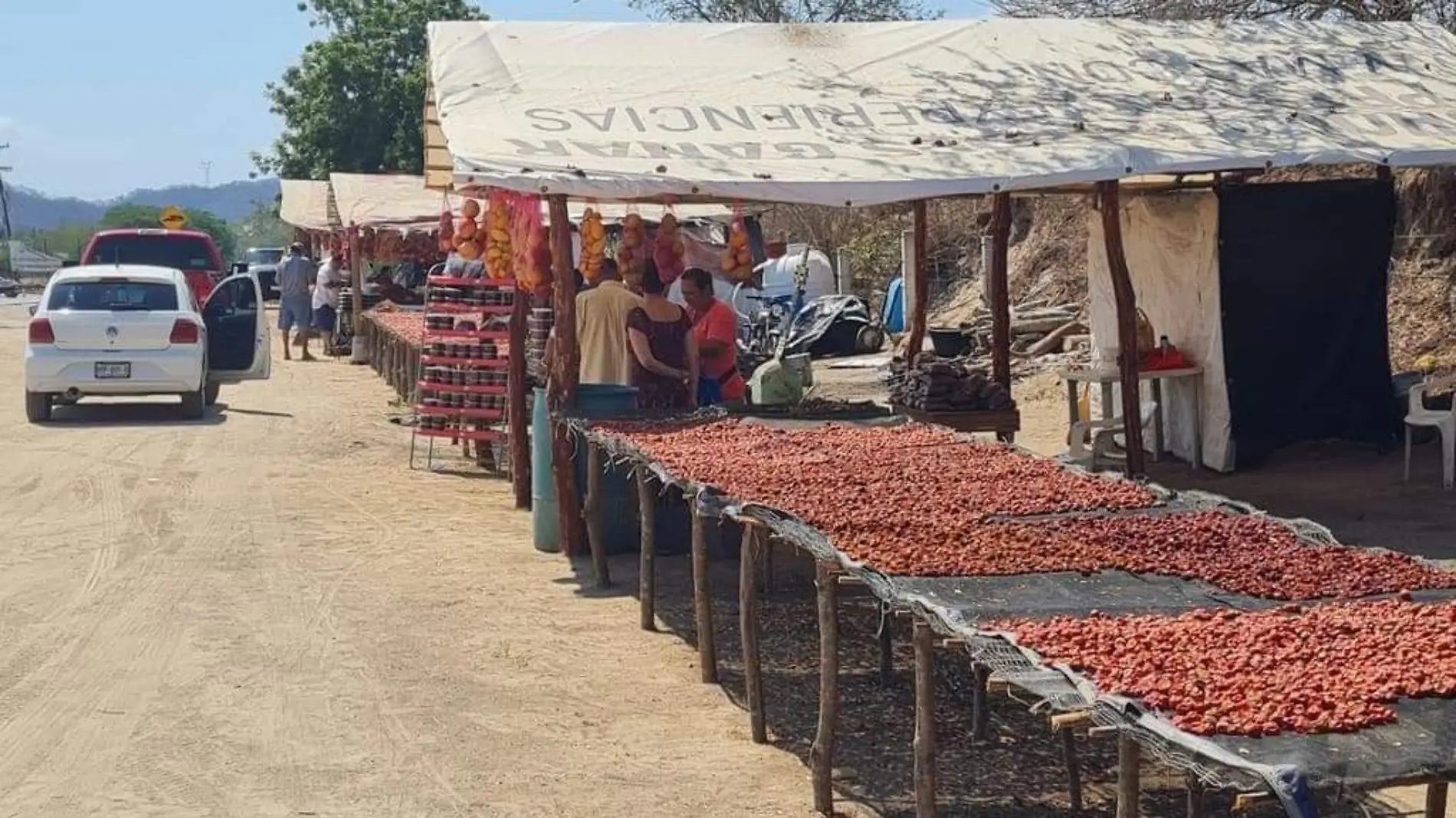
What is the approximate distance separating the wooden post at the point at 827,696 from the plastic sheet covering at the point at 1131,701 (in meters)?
0.13

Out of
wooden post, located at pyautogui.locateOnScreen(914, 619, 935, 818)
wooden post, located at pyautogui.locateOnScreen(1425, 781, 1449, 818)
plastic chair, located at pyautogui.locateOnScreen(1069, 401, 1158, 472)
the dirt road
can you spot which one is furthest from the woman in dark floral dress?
wooden post, located at pyautogui.locateOnScreen(1425, 781, 1449, 818)

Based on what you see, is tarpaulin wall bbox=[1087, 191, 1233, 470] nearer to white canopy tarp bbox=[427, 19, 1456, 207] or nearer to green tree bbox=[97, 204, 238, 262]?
white canopy tarp bbox=[427, 19, 1456, 207]

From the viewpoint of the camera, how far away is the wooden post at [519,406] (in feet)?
46.1

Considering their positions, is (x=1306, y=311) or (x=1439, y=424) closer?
(x=1439, y=424)

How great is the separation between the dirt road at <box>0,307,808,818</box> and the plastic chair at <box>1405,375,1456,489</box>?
636 centimetres

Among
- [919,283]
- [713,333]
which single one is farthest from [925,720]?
[919,283]

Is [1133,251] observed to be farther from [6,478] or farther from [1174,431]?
[6,478]

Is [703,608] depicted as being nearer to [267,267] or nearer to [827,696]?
[827,696]

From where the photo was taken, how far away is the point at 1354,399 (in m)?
15.3

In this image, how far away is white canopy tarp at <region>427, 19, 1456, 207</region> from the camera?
466 inches

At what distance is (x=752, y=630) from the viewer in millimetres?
8031

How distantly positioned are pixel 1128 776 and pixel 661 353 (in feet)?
26.5

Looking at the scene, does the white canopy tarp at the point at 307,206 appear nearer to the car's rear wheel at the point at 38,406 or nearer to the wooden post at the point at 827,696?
the car's rear wheel at the point at 38,406

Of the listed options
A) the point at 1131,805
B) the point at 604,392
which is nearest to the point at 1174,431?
the point at 604,392
